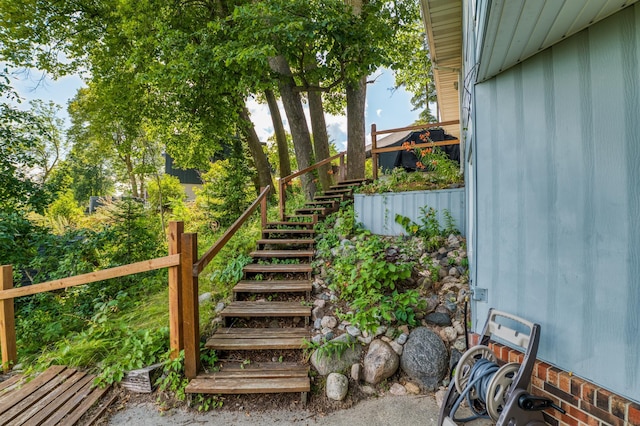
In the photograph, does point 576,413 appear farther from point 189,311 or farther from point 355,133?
point 355,133

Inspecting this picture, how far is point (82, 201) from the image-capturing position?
69.5 feet

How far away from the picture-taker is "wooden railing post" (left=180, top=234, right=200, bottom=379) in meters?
2.50

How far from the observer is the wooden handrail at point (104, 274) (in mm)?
2500

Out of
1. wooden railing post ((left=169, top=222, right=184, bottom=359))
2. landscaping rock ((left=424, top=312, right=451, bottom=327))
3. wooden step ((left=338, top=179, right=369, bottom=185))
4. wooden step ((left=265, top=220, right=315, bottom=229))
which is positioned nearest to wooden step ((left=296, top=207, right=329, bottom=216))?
wooden step ((left=265, top=220, right=315, bottom=229))

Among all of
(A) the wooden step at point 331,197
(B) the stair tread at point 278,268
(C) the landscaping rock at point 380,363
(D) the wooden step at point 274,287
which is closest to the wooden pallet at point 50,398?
(D) the wooden step at point 274,287

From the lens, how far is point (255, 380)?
2441 millimetres

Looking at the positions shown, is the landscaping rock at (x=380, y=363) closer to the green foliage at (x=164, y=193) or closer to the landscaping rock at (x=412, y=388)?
the landscaping rock at (x=412, y=388)

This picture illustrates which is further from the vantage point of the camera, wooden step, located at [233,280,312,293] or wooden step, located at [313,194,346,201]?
wooden step, located at [313,194,346,201]

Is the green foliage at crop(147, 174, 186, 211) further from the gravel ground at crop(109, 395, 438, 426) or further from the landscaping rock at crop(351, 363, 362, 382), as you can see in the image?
the landscaping rock at crop(351, 363, 362, 382)

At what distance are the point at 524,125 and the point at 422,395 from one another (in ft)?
6.93

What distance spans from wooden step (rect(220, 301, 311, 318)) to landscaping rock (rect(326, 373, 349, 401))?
2.63 feet

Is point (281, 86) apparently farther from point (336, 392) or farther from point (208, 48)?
point (336, 392)

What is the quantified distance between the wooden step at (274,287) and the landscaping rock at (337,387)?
1200 mm

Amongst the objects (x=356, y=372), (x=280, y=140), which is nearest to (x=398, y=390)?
(x=356, y=372)
